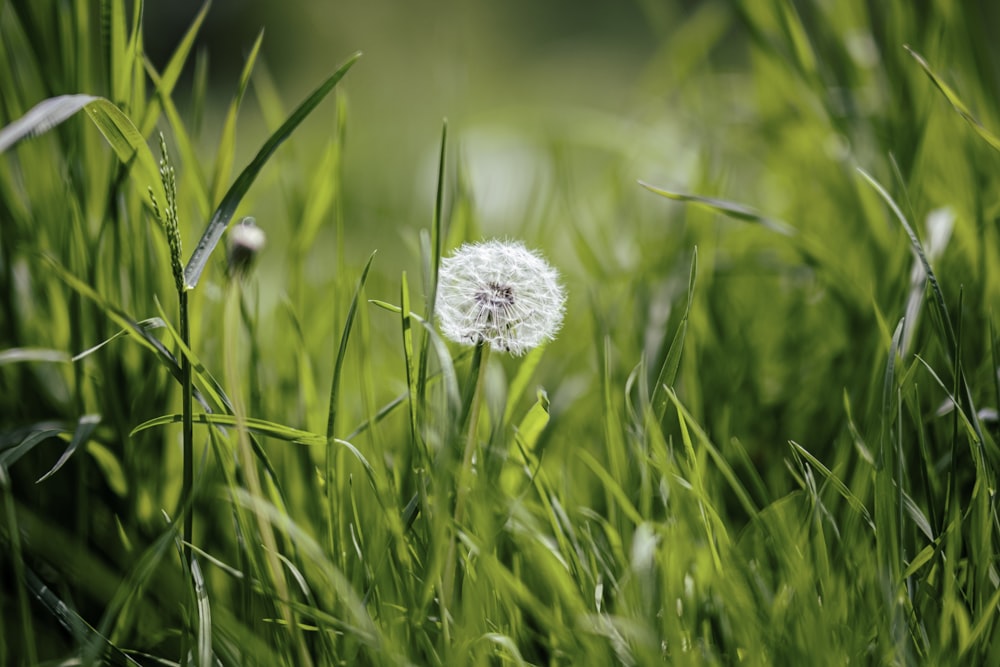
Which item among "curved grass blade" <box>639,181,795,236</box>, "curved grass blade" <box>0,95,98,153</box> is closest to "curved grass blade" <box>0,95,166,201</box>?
"curved grass blade" <box>0,95,98,153</box>

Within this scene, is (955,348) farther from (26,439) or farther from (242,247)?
(26,439)

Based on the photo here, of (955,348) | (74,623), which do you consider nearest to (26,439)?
(74,623)

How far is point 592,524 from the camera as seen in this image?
1.86 ft

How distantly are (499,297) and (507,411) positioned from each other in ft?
0.31

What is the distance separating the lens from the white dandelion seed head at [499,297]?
451 millimetres

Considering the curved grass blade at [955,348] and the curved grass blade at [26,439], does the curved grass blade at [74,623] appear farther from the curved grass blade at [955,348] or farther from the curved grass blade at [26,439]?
the curved grass blade at [955,348]

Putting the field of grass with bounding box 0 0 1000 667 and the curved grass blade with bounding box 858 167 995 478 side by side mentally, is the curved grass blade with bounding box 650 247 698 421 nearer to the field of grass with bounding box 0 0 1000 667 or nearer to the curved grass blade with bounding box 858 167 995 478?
the field of grass with bounding box 0 0 1000 667

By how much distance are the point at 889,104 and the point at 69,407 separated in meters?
0.74

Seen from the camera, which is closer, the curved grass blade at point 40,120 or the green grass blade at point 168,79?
the curved grass blade at point 40,120

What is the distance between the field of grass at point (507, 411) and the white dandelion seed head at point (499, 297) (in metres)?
0.02

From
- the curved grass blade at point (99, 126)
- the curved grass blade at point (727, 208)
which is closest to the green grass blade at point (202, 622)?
the curved grass blade at point (99, 126)

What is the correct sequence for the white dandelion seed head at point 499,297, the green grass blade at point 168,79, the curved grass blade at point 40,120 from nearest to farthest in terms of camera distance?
1. the curved grass blade at point 40,120
2. the white dandelion seed head at point 499,297
3. the green grass blade at point 168,79

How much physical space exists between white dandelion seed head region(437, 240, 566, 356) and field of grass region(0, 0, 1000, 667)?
0.06ft

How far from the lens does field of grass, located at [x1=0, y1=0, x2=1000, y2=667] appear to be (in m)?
0.41
